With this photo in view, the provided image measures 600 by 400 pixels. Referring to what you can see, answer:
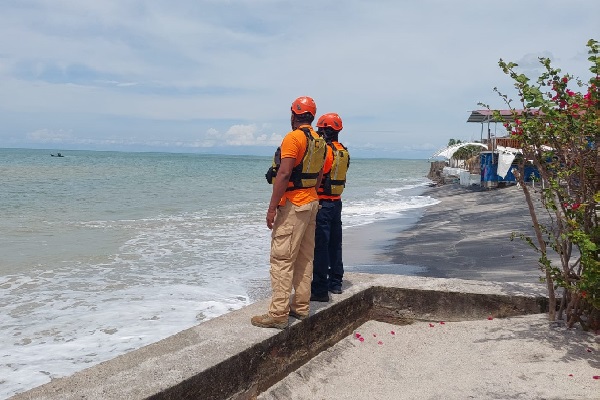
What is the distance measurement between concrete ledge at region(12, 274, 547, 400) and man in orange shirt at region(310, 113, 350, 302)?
0.18 metres

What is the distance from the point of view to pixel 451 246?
516 inches

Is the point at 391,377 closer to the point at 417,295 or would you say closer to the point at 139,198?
the point at 417,295

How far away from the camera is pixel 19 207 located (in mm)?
23672

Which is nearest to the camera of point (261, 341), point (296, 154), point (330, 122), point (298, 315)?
point (261, 341)

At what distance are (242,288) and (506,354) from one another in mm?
5316

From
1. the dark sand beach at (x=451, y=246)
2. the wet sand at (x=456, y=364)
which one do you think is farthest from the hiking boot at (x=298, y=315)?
the dark sand beach at (x=451, y=246)

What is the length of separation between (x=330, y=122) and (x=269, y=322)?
1948 mm

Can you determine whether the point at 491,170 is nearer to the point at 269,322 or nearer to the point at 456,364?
the point at 456,364

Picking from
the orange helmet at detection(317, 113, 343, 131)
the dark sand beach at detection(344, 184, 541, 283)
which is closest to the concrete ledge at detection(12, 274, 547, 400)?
the orange helmet at detection(317, 113, 343, 131)

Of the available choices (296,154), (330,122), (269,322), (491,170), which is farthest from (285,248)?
(491,170)

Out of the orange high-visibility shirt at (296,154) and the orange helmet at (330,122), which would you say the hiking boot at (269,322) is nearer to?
the orange high-visibility shirt at (296,154)

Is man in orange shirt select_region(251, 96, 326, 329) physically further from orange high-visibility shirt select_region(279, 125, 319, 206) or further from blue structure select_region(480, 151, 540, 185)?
blue structure select_region(480, 151, 540, 185)

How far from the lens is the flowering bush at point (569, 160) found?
419 centimetres

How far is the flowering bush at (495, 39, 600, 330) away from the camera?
4188 millimetres
